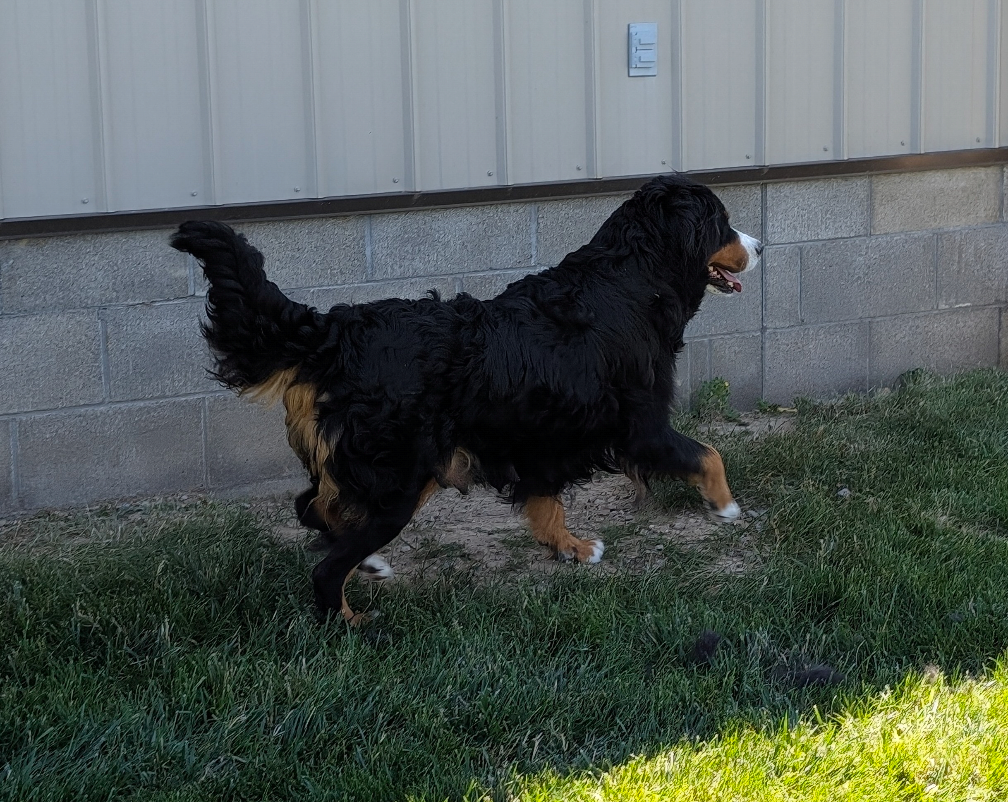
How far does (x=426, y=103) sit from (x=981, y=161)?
3.62 m

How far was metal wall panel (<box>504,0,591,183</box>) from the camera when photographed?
593cm

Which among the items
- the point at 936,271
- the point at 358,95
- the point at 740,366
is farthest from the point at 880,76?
the point at 358,95

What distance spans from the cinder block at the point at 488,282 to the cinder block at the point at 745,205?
1222 millimetres

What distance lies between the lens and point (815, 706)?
3.44m

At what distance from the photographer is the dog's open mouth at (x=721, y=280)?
480 cm

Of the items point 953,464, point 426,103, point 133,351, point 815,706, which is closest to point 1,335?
point 133,351

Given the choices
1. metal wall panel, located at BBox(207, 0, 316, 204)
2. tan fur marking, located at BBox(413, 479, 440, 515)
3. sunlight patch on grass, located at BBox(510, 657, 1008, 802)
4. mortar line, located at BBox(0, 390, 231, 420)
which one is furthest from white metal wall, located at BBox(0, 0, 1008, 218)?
sunlight patch on grass, located at BBox(510, 657, 1008, 802)

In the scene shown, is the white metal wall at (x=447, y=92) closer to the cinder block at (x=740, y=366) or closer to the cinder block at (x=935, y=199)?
the cinder block at (x=935, y=199)

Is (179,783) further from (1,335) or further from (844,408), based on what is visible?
(844,408)

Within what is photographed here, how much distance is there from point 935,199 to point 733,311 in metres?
1.59

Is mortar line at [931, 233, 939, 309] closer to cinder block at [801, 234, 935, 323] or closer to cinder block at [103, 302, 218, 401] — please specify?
cinder block at [801, 234, 935, 323]

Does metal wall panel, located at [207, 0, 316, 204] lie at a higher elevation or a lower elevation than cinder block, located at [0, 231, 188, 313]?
higher

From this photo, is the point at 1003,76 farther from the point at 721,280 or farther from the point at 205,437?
the point at 205,437

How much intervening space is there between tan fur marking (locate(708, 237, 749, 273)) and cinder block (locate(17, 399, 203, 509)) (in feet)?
7.78
